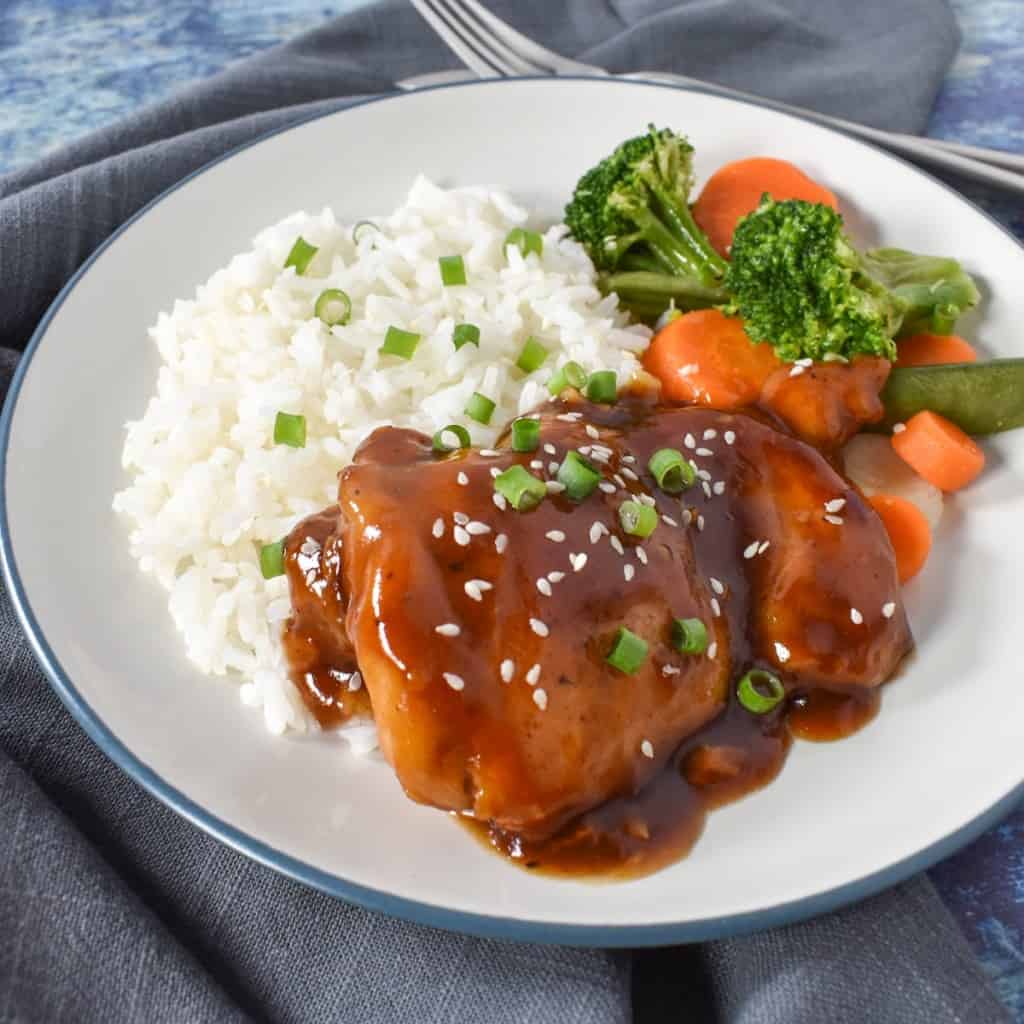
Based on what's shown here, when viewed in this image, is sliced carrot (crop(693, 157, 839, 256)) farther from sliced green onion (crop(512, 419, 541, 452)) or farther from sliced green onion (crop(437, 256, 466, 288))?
sliced green onion (crop(512, 419, 541, 452))

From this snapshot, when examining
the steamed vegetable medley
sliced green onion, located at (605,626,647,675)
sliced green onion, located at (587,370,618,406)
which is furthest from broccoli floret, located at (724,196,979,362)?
sliced green onion, located at (605,626,647,675)

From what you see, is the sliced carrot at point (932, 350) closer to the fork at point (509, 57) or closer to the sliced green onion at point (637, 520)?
the fork at point (509, 57)

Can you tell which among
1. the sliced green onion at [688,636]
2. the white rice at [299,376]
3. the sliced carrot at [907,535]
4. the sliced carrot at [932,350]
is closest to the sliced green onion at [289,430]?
the white rice at [299,376]

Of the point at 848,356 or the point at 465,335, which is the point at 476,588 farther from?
the point at 848,356

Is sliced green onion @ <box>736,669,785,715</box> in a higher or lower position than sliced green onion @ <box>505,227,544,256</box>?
lower

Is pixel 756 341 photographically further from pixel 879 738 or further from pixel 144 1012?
pixel 144 1012

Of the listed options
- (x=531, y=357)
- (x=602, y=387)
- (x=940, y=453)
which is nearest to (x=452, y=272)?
(x=531, y=357)
